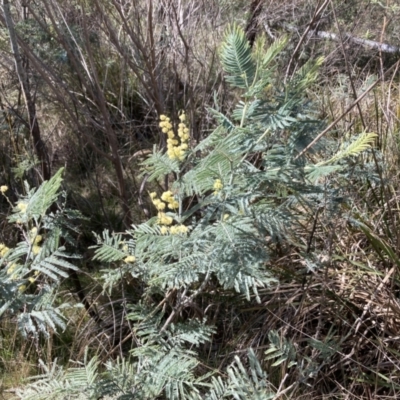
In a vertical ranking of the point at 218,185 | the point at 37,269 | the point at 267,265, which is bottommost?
the point at 267,265

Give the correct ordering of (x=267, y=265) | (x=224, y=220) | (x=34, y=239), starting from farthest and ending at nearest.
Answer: (x=267, y=265)
(x=34, y=239)
(x=224, y=220)

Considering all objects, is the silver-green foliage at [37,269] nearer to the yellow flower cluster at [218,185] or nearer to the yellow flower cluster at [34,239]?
the yellow flower cluster at [34,239]

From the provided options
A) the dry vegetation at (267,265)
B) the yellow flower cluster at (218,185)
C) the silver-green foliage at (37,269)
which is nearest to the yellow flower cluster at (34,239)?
the silver-green foliage at (37,269)

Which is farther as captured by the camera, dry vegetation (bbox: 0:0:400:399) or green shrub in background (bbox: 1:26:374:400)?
dry vegetation (bbox: 0:0:400:399)

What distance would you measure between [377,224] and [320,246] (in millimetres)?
232

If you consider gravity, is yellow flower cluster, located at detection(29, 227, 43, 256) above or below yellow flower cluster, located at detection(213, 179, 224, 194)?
below

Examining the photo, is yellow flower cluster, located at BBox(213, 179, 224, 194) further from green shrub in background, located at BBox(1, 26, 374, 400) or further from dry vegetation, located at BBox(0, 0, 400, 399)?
dry vegetation, located at BBox(0, 0, 400, 399)

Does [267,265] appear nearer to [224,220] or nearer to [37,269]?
[224,220]

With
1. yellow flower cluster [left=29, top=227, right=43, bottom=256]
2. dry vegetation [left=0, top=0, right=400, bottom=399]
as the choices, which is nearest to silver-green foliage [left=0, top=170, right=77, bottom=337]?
yellow flower cluster [left=29, top=227, right=43, bottom=256]

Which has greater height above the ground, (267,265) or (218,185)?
(218,185)

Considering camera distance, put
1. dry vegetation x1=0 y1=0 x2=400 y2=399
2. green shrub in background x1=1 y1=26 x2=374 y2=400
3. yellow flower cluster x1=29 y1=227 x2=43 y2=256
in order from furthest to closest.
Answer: dry vegetation x1=0 y1=0 x2=400 y2=399
yellow flower cluster x1=29 y1=227 x2=43 y2=256
green shrub in background x1=1 y1=26 x2=374 y2=400

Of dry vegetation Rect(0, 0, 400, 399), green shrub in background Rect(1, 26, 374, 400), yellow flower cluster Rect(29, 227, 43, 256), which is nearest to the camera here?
green shrub in background Rect(1, 26, 374, 400)

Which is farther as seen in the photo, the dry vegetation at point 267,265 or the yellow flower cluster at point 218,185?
the dry vegetation at point 267,265

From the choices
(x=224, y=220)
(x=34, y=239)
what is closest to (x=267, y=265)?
(x=224, y=220)
